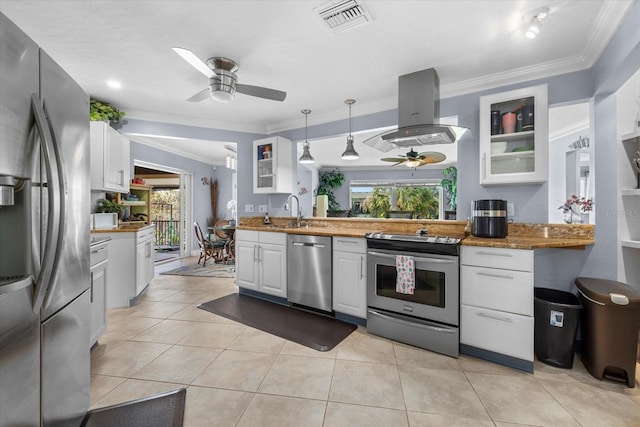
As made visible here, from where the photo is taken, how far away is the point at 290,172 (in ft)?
13.6

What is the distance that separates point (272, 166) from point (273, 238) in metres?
1.19

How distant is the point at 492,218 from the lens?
2.33 meters

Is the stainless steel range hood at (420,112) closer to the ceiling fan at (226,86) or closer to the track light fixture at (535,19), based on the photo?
the track light fixture at (535,19)

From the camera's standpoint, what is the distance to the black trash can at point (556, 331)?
6.60ft

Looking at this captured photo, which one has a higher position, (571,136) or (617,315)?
(571,136)

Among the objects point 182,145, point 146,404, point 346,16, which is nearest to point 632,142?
point 346,16

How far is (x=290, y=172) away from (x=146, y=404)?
311cm

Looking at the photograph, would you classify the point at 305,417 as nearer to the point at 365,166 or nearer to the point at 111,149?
the point at 111,149

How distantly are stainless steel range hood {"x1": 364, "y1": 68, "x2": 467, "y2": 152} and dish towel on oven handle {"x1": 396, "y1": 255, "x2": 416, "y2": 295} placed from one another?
114 centimetres

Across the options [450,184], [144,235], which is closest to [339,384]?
[144,235]

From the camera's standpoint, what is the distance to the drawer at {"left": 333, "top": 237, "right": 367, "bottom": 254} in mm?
2686

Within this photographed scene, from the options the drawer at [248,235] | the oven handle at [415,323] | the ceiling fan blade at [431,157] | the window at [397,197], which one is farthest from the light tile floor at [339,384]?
the window at [397,197]

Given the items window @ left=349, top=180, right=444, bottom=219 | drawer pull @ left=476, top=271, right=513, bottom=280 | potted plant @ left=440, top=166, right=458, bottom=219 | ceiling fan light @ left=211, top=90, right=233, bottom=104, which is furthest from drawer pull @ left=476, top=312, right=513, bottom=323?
window @ left=349, top=180, right=444, bottom=219

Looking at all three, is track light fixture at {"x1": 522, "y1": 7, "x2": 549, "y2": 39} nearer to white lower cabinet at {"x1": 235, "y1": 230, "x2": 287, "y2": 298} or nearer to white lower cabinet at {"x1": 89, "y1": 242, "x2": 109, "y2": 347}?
white lower cabinet at {"x1": 235, "y1": 230, "x2": 287, "y2": 298}
